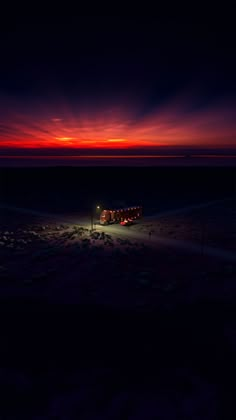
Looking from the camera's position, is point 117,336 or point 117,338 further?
point 117,336

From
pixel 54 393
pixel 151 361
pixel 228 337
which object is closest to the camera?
pixel 54 393

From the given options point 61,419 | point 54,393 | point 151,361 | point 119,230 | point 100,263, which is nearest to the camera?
point 61,419

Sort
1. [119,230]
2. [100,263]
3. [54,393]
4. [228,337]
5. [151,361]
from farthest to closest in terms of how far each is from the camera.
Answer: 1. [119,230]
2. [100,263]
3. [228,337]
4. [151,361]
5. [54,393]

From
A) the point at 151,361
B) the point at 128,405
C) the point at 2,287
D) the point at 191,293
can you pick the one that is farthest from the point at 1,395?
the point at 191,293

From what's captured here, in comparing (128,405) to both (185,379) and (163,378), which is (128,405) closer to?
(163,378)

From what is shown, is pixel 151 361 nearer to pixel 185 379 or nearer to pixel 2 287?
pixel 185 379

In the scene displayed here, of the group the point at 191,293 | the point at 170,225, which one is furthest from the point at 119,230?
the point at 191,293

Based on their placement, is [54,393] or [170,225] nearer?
[54,393]
